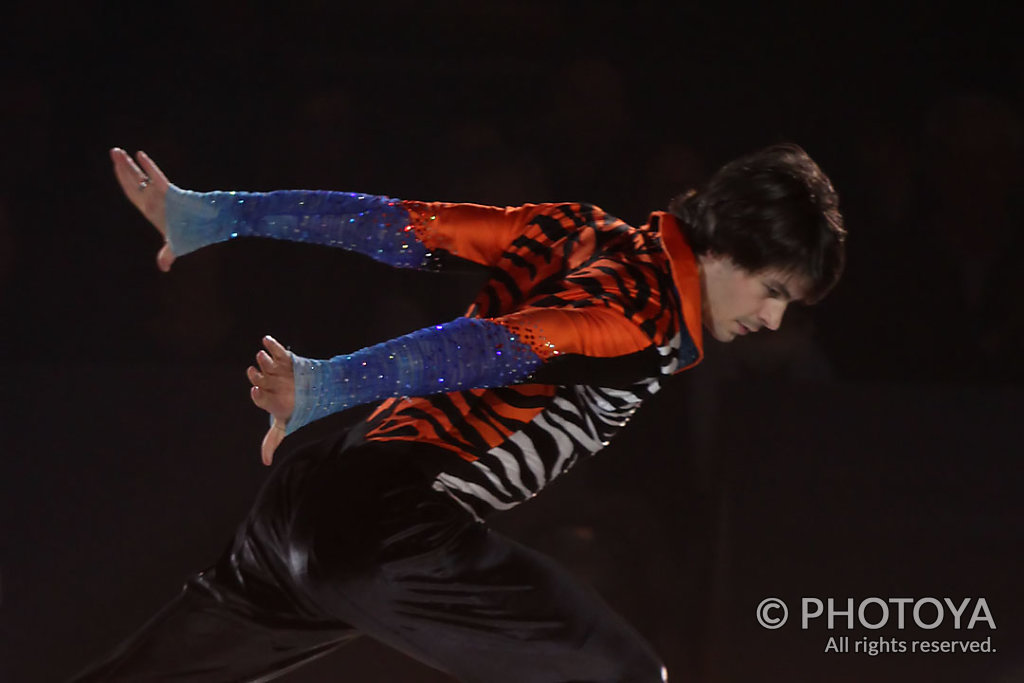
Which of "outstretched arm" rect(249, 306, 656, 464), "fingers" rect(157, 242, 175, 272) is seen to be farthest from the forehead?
"fingers" rect(157, 242, 175, 272)

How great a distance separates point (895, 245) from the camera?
297 centimetres

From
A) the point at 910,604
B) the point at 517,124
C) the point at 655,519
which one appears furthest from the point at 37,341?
the point at 910,604

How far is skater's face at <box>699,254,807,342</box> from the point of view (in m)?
1.65

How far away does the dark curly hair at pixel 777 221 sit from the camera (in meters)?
1.61

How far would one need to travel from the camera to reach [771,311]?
1691mm

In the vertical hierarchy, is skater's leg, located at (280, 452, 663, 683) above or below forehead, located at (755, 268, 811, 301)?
below

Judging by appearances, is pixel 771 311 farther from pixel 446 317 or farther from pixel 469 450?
pixel 446 317

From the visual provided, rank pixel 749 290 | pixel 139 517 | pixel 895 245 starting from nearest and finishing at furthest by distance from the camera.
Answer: pixel 749 290 < pixel 139 517 < pixel 895 245

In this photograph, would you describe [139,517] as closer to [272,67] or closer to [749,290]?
[272,67]

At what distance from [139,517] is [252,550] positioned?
108 cm

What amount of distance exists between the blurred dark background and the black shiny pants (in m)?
1.01

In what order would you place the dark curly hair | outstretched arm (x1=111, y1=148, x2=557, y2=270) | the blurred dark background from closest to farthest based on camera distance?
the dark curly hair
outstretched arm (x1=111, y1=148, x2=557, y2=270)
the blurred dark background

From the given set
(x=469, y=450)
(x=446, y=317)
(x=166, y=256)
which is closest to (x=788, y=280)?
(x=469, y=450)

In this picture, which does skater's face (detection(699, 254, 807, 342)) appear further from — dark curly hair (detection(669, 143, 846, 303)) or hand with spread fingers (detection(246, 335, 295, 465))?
hand with spread fingers (detection(246, 335, 295, 465))
